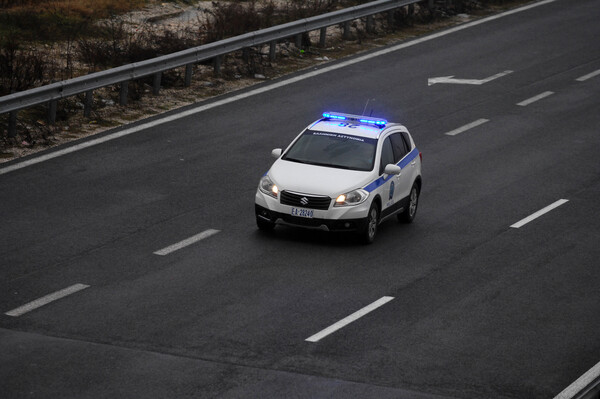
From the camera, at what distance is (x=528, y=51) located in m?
31.2

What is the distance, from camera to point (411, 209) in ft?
61.0

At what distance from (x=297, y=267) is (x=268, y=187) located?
1724 millimetres

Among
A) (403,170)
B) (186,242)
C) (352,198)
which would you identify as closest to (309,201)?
(352,198)

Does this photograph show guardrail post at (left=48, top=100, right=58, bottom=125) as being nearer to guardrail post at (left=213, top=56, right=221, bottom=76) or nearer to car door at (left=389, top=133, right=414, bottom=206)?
guardrail post at (left=213, top=56, right=221, bottom=76)

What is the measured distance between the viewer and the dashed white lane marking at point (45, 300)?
44.7ft

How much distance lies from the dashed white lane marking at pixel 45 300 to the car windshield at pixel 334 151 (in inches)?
175

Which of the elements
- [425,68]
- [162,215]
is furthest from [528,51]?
[162,215]

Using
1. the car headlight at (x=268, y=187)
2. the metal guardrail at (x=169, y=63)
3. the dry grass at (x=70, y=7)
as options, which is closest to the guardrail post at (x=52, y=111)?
the metal guardrail at (x=169, y=63)

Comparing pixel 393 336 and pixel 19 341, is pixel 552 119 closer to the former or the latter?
pixel 393 336

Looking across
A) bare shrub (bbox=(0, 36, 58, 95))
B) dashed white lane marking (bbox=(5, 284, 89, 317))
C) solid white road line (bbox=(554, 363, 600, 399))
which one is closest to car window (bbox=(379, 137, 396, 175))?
dashed white lane marking (bbox=(5, 284, 89, 317))

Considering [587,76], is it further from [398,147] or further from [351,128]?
[351,128]

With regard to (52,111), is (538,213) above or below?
below

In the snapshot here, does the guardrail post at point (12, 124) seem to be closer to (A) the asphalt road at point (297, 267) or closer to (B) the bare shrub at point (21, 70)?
(A) the asphalt road at point (297, 267)

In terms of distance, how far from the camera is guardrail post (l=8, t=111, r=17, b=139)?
21344 mm
